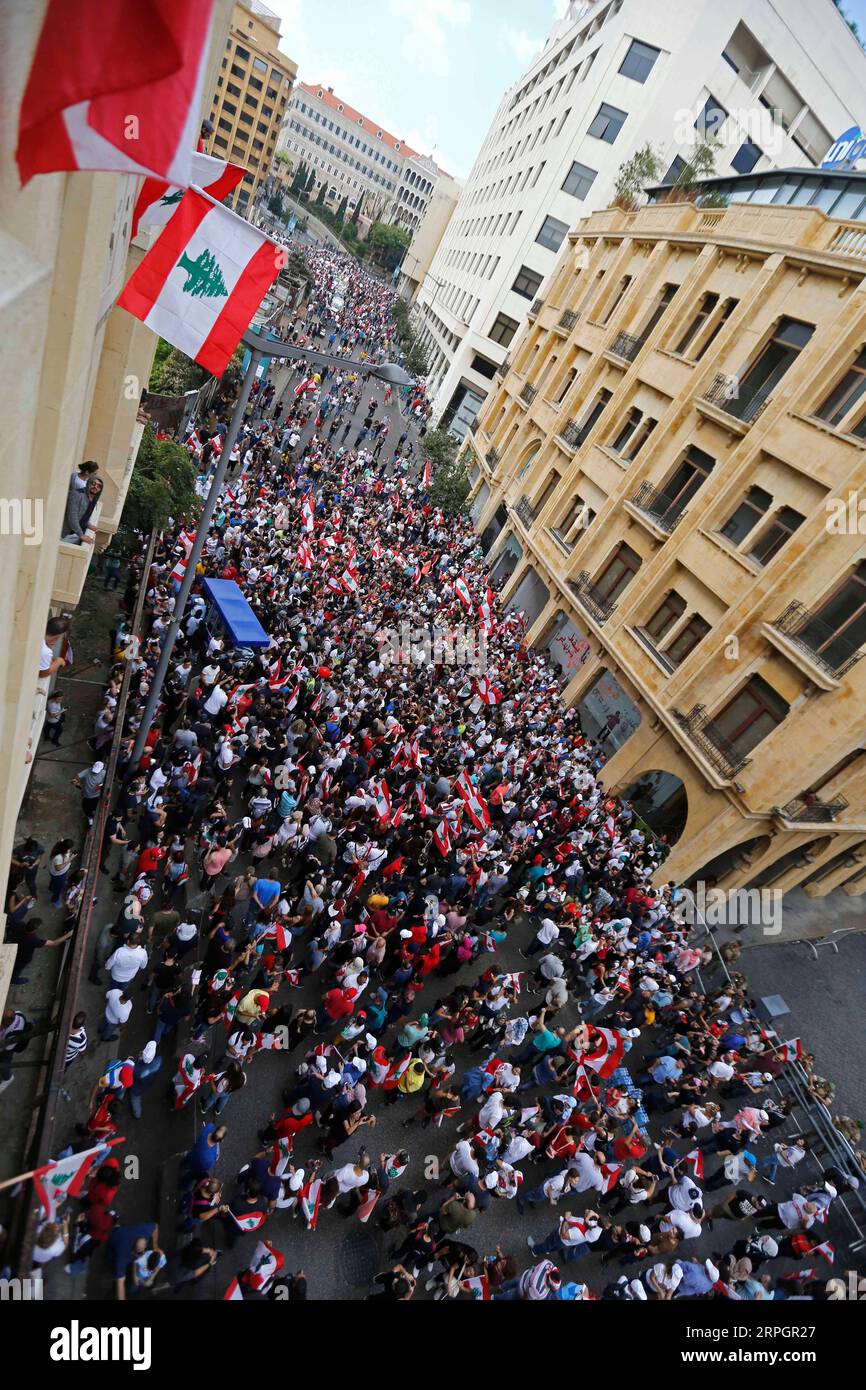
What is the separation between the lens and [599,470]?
93.4 ft

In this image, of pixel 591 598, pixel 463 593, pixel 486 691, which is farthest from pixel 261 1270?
pixel 591 598

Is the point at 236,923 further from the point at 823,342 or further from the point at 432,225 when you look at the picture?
the point at 432,225

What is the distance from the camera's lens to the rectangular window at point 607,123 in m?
39.9

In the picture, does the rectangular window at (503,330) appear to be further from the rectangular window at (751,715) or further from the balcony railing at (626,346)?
the rectangular window at (751,715)

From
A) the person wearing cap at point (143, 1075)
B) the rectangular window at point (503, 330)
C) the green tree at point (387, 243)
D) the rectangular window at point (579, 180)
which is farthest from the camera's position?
the green tree at point (387, 243)

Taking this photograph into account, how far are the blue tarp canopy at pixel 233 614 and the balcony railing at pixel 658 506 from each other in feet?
46.2

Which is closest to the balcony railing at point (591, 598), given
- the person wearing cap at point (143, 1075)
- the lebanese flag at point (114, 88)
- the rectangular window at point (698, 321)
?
the rectangular window at point (698, 321)

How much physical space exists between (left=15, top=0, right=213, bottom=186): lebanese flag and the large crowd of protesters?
853 centimetres

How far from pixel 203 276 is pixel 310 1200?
1166cm

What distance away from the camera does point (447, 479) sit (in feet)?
124

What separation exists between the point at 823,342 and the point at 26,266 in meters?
20.8

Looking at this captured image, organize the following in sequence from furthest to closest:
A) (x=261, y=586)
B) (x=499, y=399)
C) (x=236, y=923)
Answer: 1. (x=499, y=399)
2. (x=261, y=586)
3. (x=236, y=923)
